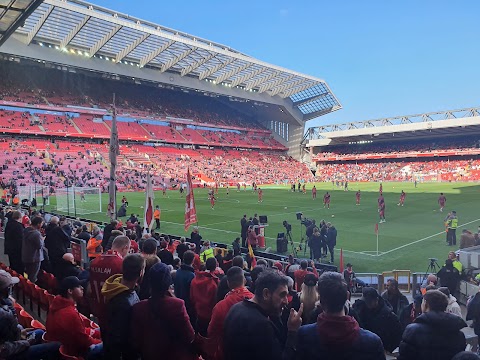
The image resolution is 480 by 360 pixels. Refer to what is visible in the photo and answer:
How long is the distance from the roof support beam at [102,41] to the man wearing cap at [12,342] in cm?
5613

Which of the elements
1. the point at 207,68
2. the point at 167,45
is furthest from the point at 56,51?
the point at 207,68

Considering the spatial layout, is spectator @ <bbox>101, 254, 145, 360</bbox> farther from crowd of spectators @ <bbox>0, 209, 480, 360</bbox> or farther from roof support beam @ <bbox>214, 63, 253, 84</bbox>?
roof support beam @ <bbox>214, 63, 253, 84</bbox>

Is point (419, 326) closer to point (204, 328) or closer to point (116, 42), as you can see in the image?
point (204, 328)

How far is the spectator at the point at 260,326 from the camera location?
2.98 metres

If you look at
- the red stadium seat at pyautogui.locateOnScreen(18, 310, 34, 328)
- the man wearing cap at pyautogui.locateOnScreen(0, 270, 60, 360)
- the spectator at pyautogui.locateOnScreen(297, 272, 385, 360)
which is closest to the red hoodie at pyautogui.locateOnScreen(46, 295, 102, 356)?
the man wearing cap at pyautogui.locateOnScreen(0, 270, 60, 360)

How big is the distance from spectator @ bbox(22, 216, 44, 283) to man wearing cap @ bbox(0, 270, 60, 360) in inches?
162

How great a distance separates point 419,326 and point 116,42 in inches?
2531

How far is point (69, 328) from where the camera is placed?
439 centimetres

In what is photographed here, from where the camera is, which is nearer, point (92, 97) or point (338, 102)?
point (92, 97)

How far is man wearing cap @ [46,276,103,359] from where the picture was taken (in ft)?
14.4

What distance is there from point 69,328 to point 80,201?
30004 mm

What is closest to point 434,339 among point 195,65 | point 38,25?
point 38,25

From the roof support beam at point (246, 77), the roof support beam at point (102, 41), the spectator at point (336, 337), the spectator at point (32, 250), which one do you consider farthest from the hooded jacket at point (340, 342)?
the roof support beam at point (246, 77)

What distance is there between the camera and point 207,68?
73.1m
